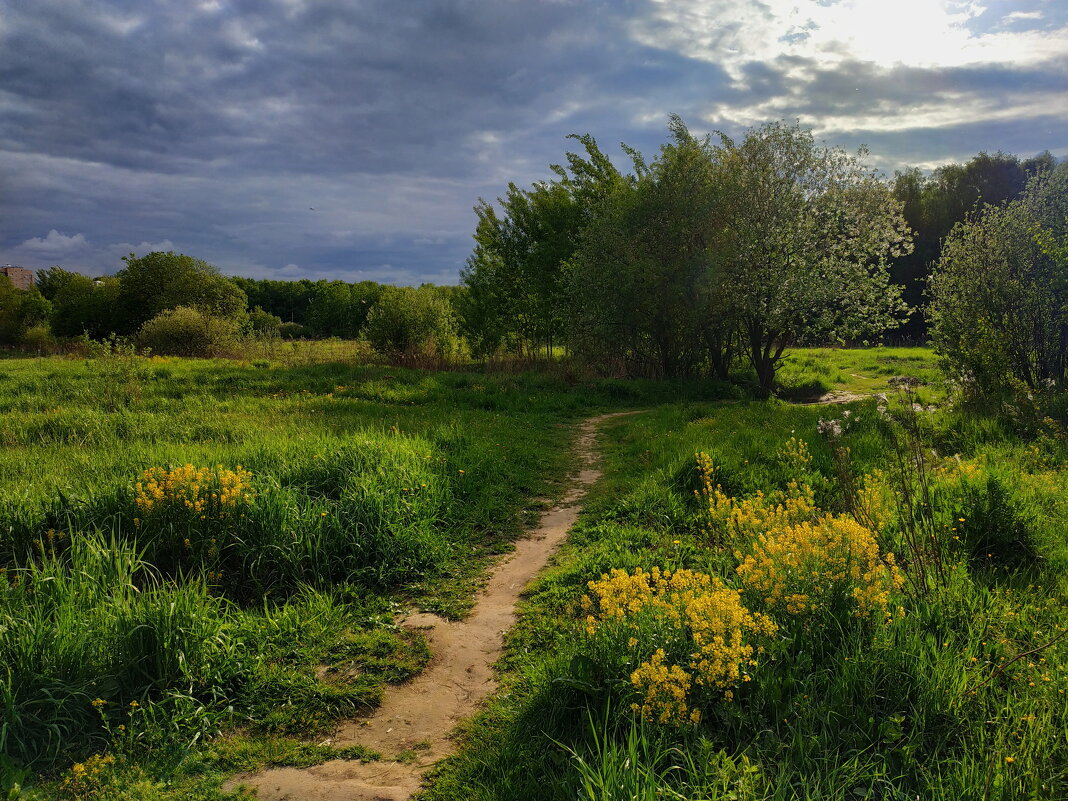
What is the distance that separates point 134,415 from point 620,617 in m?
11.3

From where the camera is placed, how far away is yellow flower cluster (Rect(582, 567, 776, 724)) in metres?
2.77

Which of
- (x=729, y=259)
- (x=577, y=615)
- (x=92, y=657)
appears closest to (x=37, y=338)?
(x=729, y=259)

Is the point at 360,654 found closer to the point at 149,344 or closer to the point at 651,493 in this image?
the point at 651,493

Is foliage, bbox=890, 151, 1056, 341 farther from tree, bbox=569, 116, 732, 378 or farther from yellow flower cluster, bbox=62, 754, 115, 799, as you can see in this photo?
yellow flower cluster, bbox=62, 754, 115, 799

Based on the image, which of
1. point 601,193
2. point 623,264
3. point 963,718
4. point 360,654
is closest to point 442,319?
point 601,193

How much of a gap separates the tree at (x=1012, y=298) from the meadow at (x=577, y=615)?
2.74 metres

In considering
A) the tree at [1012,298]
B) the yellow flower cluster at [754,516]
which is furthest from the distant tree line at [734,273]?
the yellow flower cluster at [754,516]

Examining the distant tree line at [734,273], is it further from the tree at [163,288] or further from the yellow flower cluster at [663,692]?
the yellow flower cluster at [663,692]

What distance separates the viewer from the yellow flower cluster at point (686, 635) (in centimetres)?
277

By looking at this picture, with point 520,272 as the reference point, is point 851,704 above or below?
below

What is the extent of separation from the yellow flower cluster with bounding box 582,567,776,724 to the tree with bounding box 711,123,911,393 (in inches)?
542

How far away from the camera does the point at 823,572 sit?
354 centimetres

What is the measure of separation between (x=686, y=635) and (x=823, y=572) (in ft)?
3.38

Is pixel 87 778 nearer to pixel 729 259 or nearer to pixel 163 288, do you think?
pixel 729 259
